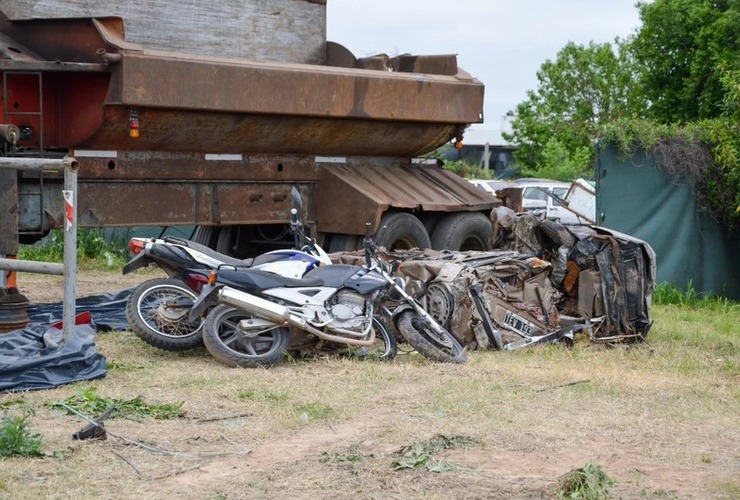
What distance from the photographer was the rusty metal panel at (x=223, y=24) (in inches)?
500

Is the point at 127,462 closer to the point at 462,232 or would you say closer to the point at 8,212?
the point at 8,212

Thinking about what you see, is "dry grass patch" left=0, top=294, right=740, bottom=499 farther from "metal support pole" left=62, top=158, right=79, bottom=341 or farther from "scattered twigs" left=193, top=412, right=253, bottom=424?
"metal support pole" left=62, top=158, right=79, bottom=341

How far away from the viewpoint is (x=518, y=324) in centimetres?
999

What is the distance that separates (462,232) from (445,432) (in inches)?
283

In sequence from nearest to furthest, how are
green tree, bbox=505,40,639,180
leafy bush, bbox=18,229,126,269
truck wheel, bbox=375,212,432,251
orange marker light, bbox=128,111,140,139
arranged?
1. orange marker light, bbox=128,111,140,139
2. truck wheel, bbox=375,212,432,251
3. leafy bush, bbox=18,229,126,269
4. green tree, bbox=505,40,639,180

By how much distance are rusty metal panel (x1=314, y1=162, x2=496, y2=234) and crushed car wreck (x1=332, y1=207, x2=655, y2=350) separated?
67.3 inches

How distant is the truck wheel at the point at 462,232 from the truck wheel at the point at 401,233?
33cm

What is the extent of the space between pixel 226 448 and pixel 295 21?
9298 millimetres

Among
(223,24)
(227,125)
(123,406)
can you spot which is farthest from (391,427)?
(223,24)

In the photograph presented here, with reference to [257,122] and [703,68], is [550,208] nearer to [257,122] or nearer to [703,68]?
[703,68]

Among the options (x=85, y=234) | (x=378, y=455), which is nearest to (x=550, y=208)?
(x=85, y=234)

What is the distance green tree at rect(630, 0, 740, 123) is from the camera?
1852 cm

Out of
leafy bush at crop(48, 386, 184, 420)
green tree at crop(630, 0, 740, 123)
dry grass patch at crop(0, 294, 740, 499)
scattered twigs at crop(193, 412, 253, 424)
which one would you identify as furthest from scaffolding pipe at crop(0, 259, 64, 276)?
green tree at crop(630, 0, 740, 123)

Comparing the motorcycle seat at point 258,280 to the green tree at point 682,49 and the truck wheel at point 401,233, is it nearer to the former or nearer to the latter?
the truck wheel at point 401,233
